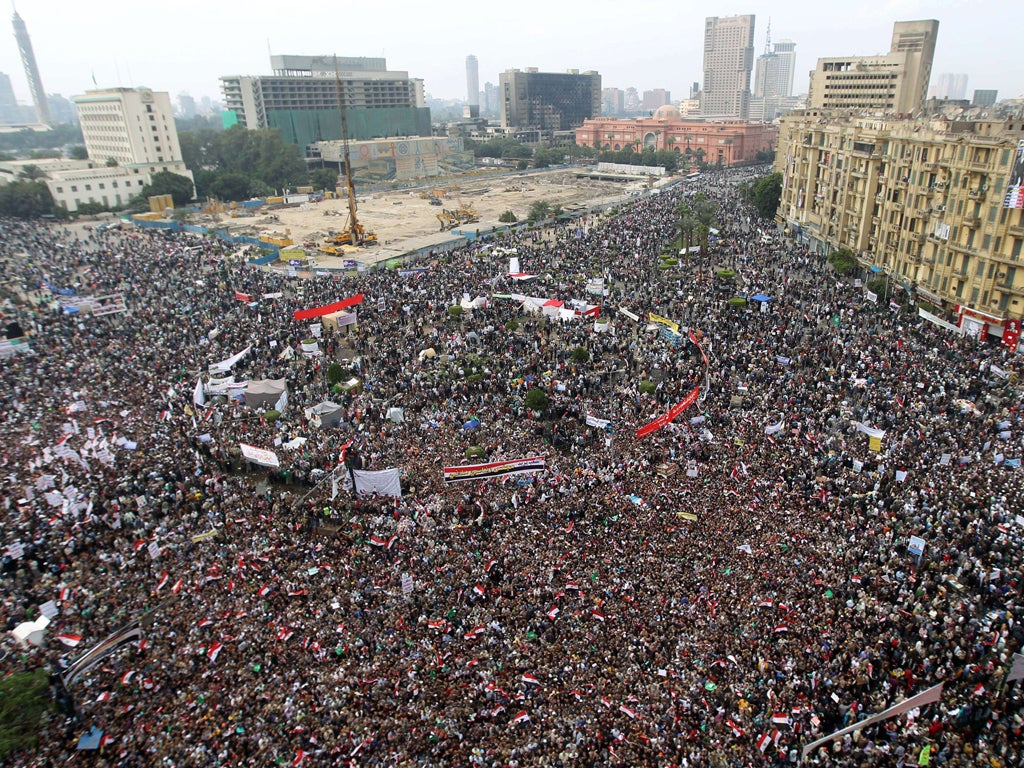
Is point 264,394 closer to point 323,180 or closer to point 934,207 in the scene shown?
point 934,207

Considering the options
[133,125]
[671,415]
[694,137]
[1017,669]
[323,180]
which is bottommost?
[671,415]

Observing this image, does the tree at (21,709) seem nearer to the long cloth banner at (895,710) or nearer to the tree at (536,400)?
the long cloth banner at (895,710)

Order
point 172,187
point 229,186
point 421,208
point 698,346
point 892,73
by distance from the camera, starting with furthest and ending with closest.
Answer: point 421,208, point 229,186, point 892,73, point 172,187, point 698,346

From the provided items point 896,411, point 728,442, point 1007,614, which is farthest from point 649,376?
point 1007,614

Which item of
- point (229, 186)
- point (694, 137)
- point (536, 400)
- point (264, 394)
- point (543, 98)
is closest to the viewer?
point (536, 400)

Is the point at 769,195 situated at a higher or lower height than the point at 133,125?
lower

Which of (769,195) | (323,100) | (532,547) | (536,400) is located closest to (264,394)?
(536,400)
